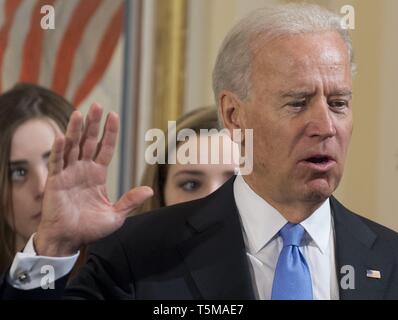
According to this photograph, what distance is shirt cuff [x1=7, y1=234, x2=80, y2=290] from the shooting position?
1.16m

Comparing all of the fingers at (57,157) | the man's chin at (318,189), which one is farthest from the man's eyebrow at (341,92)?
the fingers at (57,157)

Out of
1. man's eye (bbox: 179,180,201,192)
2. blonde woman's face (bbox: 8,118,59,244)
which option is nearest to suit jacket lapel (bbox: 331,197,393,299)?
man's eye (bbox: 179,180,201,192)

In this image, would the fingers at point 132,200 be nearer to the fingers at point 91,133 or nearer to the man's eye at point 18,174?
the fingers at point 91,133

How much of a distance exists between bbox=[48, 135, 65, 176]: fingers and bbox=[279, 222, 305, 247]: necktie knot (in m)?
0.29

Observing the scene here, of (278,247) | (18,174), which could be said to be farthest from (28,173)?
(278,247)

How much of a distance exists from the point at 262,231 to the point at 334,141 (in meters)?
0.15

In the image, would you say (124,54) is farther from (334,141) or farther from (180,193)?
(334,141)

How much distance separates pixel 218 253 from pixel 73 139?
232 mm

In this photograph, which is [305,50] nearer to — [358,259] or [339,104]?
[339,104]

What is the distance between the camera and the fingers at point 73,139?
111cm

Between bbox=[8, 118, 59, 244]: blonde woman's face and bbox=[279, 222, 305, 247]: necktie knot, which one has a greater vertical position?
bbox=[8, 118, 59, 244]: blonde woman's face

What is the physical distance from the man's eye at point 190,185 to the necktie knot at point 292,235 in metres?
0.51

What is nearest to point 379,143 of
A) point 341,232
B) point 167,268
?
point 341,232

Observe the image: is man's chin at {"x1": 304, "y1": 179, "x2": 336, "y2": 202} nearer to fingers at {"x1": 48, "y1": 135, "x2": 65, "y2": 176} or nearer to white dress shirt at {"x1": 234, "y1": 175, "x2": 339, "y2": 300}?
white dress shirt at {"x1": 234, "y1": 175, "x2": 339, "y2": 300}
